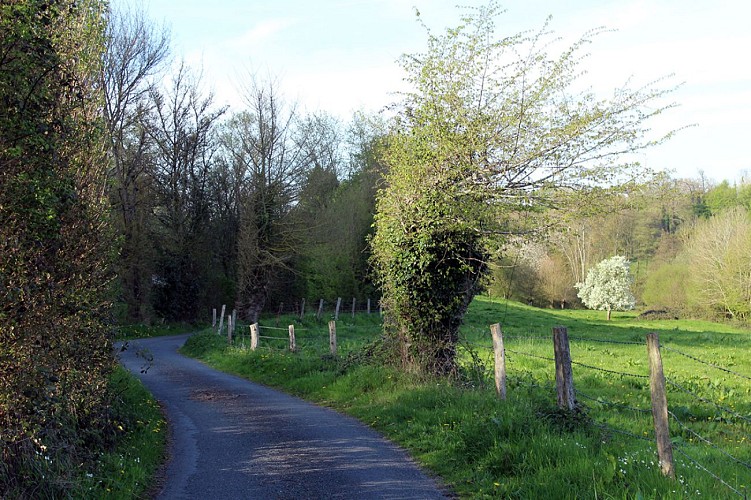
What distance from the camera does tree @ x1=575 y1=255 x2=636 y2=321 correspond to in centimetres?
6044

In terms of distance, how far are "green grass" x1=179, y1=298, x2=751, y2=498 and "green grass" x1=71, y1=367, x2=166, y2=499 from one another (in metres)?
3.31

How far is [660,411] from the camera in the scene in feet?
21.6

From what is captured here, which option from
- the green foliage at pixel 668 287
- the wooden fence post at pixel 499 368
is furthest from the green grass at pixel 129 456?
the green foliage at pixel 668 287

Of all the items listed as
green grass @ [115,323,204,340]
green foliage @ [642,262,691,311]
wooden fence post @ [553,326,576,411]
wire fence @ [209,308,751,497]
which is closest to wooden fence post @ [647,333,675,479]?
wire fence @ [209,308,751,497]

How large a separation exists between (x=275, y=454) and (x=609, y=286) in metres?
56.8

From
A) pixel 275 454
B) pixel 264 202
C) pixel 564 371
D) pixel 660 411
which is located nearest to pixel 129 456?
pixel 275 454

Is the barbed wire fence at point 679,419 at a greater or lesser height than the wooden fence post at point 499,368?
lesser

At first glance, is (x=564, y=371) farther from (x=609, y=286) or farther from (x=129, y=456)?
(x=609, y=286)

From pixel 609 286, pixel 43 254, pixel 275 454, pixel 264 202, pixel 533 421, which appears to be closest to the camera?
pixel 43 254

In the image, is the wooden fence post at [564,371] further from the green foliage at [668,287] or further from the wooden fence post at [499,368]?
the green foliage at [668,287]

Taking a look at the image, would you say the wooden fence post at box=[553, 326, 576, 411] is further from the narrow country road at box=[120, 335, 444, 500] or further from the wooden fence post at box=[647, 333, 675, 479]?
the narrow country road at box=[120, 335, 444, 500]

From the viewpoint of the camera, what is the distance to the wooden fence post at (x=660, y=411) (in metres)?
6.39

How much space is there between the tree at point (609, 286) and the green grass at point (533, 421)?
41920 millimetres

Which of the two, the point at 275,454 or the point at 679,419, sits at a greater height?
the point at 275,454
